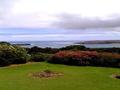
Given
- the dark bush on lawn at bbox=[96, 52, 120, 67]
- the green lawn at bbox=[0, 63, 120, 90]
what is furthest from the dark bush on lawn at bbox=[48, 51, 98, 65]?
the green lawn at bbox=[0, 63, 120, 90]

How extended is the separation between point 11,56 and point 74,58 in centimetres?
476

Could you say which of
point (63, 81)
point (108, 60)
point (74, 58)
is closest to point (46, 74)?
point (63, 81)

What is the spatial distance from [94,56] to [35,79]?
26.1 ft

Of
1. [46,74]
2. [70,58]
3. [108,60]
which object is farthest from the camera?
[70,58]

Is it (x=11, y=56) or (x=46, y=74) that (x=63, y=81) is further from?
(x=11, y=56)

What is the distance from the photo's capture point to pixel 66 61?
24.8 m

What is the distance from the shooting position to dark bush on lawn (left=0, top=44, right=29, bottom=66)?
79.7 feet

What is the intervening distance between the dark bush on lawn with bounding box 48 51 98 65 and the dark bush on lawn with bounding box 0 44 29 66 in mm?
2237

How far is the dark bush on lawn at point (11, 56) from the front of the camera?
24.3 metres

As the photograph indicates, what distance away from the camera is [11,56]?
977 inches

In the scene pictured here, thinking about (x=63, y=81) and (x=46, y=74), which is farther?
(x=46, y=74)

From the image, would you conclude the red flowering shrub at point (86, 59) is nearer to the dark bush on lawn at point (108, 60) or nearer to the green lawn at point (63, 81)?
the dark bush on lawn at point (108, 60)

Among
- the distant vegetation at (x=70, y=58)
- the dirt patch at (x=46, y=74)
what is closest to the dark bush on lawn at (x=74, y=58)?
the distant vegetation at (x=70, y=58)

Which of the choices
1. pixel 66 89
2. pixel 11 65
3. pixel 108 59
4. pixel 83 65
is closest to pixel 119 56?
pixel 108 59
